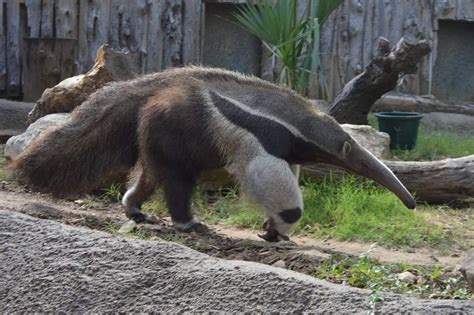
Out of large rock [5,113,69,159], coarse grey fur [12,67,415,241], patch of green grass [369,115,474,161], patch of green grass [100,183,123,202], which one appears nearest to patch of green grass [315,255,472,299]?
coarse grey fur [12,67,415,241]

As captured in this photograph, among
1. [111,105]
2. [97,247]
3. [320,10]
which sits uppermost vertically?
[320,10]

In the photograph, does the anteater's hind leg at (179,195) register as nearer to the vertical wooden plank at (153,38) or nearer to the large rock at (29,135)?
the large rock at (29,135)

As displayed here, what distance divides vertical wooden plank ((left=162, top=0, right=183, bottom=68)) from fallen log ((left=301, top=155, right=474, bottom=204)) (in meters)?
5.62

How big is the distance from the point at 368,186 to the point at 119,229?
2.71 meters

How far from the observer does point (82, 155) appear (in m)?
7.09

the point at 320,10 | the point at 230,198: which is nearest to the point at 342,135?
the point at 230,198

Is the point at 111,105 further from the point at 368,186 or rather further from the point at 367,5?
the point at 367,5

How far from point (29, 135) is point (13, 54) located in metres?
4.65

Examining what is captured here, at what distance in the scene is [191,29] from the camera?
43.5 ft

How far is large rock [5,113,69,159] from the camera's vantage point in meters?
8.73

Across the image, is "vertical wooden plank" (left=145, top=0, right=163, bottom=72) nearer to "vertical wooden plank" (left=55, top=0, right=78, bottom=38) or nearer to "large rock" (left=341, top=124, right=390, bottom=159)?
"vertical wooden plank" (left=55, top=0, right=78, bottom=38)

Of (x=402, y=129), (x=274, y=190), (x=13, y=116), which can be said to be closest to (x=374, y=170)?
(x=274, y=190)

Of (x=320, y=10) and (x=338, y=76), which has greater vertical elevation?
(x=320, y=10)

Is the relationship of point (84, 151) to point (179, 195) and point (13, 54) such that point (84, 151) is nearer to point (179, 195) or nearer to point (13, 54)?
point (179, 195)
